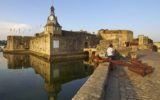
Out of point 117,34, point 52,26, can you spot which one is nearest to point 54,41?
point 52,26

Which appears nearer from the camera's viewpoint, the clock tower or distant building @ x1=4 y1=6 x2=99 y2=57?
distant building @ x1=4 y1=6 x2=99 y2=57

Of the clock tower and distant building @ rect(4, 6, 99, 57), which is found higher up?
the clock tower

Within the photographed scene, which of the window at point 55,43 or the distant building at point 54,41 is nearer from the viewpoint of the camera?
the window at point 55,43

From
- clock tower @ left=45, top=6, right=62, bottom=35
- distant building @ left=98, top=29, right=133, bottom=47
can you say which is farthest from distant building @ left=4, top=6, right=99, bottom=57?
distant building @ left=98, top=29, right=133, bottom=47

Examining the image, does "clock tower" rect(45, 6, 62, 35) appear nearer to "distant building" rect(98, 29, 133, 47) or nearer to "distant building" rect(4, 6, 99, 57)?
"distant building" rect(4, 6, 99, 57)

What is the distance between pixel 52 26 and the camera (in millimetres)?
47719

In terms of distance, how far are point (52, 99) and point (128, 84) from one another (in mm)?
5661

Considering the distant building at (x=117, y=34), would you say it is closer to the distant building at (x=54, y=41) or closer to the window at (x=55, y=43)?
the distant building at (x=54, y=41)

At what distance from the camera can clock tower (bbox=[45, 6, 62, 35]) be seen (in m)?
47.6

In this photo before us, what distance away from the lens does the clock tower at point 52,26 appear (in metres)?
47.6

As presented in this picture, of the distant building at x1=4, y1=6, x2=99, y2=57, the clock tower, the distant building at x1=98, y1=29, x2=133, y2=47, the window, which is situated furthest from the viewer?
the distant building at x1=98, y1=29, x2=133, y2=47

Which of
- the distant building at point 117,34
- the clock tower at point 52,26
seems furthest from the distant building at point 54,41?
the distant building at point 117,34

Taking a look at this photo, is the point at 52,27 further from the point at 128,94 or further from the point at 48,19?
the point at 128,94

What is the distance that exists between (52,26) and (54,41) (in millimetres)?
11961
